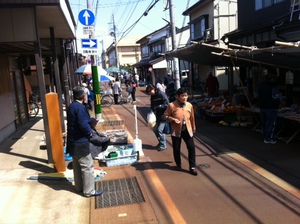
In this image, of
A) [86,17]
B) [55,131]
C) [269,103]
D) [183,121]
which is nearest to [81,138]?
[55,131]

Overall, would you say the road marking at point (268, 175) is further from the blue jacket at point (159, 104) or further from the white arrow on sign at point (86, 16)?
the white arrow on sign at point (86, 16)

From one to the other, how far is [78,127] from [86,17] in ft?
22.0

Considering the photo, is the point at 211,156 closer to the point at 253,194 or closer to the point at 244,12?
the point at 253,194

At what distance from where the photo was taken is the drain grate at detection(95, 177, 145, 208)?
4.77m

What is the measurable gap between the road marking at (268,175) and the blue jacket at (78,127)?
332 centimetres

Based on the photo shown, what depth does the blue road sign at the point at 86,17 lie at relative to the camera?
10.3 m

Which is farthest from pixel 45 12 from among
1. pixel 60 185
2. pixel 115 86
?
pixel 115 86

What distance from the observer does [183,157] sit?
703cm

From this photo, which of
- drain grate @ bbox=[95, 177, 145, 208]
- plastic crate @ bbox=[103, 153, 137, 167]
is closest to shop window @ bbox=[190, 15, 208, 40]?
plastic crate @ bbox=[103, 153, 137, 167]

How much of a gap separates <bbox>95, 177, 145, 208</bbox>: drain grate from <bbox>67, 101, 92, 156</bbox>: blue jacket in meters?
0.82

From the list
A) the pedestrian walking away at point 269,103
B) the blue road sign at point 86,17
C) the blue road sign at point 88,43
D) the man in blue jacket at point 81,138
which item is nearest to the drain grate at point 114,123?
the blue road sign at point 88,43

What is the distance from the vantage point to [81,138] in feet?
16.0

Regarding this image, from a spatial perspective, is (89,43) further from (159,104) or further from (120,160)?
(120,160)

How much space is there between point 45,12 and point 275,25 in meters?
8.86
